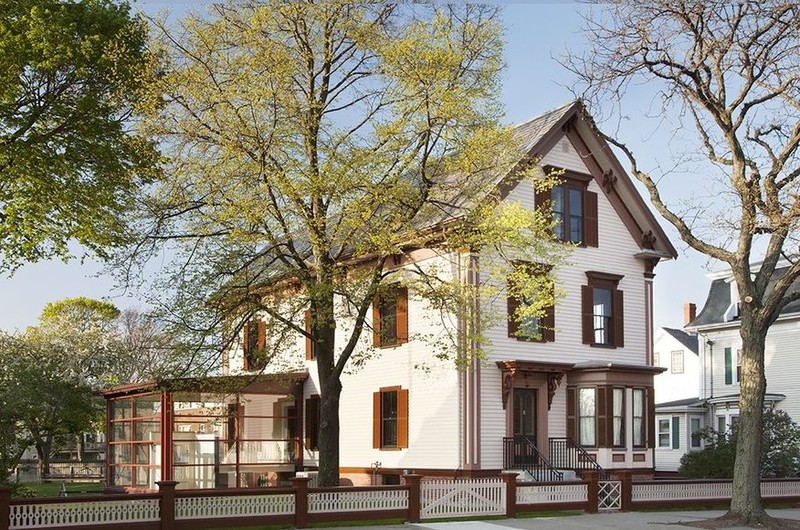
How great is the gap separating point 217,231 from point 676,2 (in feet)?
39.5


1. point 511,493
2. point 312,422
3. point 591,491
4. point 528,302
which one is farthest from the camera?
point 312,422

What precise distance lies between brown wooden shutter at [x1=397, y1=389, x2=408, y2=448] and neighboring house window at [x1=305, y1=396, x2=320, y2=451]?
15.1ft

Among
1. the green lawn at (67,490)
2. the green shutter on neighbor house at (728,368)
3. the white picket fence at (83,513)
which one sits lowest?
the green lawn at (67,490)

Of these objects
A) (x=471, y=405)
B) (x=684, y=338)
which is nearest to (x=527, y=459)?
(x=471, y=405)

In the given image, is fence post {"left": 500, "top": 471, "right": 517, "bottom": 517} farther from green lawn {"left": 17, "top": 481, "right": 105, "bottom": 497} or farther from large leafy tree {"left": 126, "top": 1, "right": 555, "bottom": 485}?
green lawn {"left": 17, "top": 481, "right": 105, "bottom": 497}

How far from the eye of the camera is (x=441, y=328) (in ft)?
98.8

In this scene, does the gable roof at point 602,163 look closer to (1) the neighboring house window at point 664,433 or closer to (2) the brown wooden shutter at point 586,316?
(2) the brown wooden shutter at point 586,316

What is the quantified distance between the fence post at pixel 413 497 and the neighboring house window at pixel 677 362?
122 ft

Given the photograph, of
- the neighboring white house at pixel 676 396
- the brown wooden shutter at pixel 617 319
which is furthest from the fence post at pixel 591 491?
the neighboring white house at pixel 676 396

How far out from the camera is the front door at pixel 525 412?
30.9m

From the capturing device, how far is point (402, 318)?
1251 inches

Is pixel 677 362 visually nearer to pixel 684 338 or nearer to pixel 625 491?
pixel 684 338

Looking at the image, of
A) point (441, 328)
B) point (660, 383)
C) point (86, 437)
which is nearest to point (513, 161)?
point (441, 328)

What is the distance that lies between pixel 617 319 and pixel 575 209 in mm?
3871
